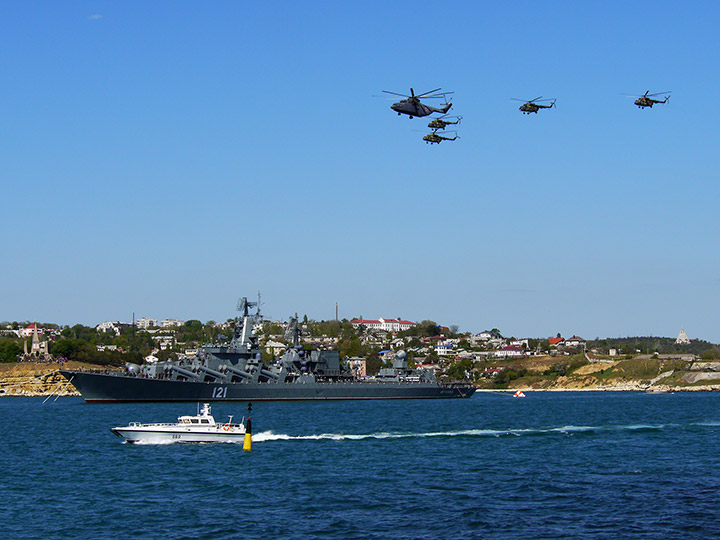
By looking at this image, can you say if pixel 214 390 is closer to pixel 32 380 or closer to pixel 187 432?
pixel 187 432

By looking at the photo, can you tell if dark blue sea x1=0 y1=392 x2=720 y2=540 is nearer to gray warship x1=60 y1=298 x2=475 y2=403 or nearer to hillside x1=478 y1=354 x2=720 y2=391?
gray warship x1=60 y1=298 x2=475 y2=403

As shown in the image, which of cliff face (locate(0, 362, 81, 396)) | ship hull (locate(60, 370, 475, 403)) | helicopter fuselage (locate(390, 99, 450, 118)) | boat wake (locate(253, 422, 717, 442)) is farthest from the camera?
cliff face (locate(0, 362, 81, 396))

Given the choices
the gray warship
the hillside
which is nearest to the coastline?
the hillside

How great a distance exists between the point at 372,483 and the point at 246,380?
213 ft

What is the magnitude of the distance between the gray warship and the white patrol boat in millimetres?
45350

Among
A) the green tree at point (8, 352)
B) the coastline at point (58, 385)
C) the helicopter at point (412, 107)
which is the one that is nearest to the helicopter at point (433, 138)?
the helicopter at point (412, 107)

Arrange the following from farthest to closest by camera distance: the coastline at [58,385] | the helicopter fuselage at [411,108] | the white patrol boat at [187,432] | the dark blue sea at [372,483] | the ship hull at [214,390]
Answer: the coastline at [58,385], the ship hull at [214,390], the helicopter fuselage at [411,108], the white patrol boat at [187,432], the dark blue sea at [372,483]

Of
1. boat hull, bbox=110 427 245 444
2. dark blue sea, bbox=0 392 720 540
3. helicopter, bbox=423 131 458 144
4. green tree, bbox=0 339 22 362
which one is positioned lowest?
dark blue sea, bbox=0 392 720 540

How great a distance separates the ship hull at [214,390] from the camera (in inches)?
3666

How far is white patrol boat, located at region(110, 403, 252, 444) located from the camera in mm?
48594

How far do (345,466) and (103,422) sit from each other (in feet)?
104

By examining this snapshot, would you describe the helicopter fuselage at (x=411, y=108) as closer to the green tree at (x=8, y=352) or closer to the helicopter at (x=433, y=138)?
the helicopter at (x=433, y=138)

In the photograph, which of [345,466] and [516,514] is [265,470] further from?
[516,514]

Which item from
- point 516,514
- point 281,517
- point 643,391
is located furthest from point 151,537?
point 643,391
